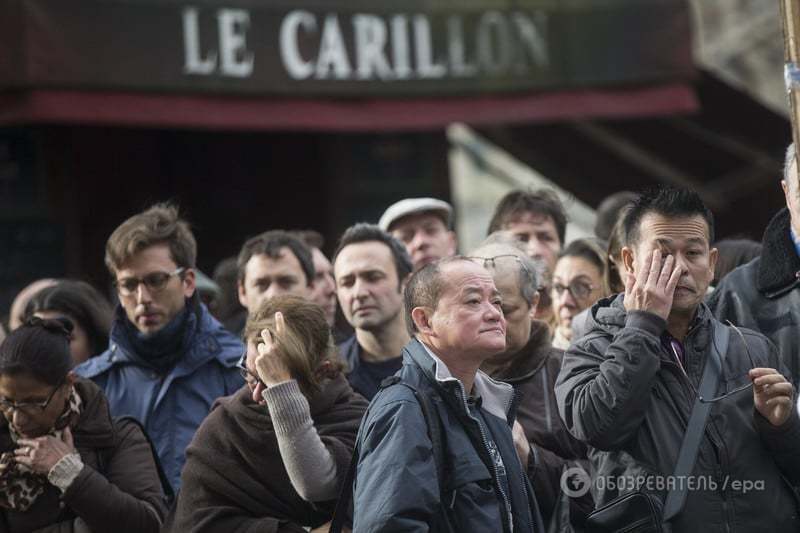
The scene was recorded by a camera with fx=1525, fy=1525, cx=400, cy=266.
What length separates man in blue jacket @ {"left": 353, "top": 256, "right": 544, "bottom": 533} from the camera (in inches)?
173

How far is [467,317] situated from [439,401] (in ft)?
0.99

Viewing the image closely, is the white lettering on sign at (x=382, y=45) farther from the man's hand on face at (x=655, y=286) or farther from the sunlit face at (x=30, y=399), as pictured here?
the man's hand on face at (x=655, y=286)

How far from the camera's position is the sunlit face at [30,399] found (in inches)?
213

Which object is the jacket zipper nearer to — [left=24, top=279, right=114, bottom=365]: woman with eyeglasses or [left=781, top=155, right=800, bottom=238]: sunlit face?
[left=781, top=155, right=800, bottom=238]: sunlit face

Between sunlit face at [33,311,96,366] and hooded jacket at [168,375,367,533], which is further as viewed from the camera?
sunlit face at [33,311,96,366]

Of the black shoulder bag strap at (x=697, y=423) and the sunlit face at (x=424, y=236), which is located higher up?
Answer: the sunlit face at (x=424, y=236)

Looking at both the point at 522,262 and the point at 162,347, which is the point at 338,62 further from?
the point at 522,262

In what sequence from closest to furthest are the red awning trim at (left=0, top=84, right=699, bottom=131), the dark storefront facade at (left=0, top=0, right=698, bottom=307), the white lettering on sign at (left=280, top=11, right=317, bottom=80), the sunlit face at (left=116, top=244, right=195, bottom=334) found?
the sunlit face at (left=116, top=244, right=195, bottom=334), the red awning trim at (left=0, top=84, right=699, bottom=131), the dark storefront facade at (left=0, top=0, right=698, bottom=307), the white lettering on sign at (left=280, top=11, right=317, bottom=80)

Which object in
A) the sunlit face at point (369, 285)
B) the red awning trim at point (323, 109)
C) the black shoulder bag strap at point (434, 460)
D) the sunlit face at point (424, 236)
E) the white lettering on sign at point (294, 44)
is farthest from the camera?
the white lettering on sign at point (294, 44)

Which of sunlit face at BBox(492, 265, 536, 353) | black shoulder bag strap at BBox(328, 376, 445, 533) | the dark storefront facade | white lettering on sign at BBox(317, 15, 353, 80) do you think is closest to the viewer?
black shoulder bag strap at BBox(328, 376, 445, 533)

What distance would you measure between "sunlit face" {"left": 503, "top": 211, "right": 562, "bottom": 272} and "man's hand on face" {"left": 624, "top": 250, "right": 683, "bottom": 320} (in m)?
2.27

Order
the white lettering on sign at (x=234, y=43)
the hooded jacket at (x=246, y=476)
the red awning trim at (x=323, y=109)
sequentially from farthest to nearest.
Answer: the white lettering on sign at (x=234, y=43) < the red awning trim at (x=323, y=109) < the hooded jacket at (x=246, y=476)

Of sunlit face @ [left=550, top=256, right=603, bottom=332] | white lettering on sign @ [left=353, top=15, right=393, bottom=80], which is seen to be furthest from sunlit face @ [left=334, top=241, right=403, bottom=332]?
white lettering on sign @ [left=353, top=15, right=393, bottom=80]

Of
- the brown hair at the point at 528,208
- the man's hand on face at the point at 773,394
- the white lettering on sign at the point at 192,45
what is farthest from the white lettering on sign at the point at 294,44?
the man's hand on face at the point at 773,394
